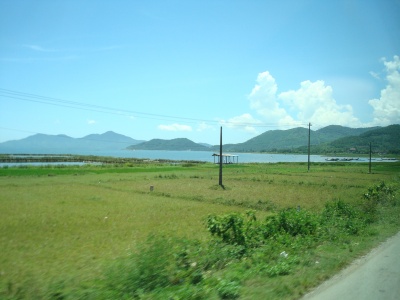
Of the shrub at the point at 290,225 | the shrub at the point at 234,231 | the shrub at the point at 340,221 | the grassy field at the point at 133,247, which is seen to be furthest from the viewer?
the shrub at the point at 340,221

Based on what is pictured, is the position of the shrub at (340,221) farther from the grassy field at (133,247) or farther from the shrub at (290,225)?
the shrub at (290,225)

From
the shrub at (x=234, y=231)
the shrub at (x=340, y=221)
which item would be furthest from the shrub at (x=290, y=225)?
the shrub at (x=234, y=231)

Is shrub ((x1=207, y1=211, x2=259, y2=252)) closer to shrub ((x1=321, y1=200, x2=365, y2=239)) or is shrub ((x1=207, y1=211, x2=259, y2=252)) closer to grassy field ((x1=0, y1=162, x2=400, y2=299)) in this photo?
grassy field ((x1=0, y1=162, x2=400, y2=299))

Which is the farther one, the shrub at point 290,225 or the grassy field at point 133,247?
the shrub at point 290,225

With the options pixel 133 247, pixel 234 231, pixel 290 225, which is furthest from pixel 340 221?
pixel 133 247

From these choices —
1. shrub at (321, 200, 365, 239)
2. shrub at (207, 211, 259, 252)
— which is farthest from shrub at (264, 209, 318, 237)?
shrub at (207, 211, 259, 252)

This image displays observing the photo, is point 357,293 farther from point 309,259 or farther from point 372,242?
point 372,242

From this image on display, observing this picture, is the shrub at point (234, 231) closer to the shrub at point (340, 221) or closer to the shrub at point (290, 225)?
the shrub at point (290, 225)

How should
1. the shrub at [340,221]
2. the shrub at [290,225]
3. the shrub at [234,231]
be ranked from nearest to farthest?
the shrub at [234,231], the shrub at [290,225], the shrub at [340,221]

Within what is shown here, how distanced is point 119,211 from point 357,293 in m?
14.7

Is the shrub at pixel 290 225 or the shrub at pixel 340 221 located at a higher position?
the shrub at pixel 290 225

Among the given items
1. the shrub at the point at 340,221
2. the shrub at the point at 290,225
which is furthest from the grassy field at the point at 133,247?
the shrub at the point at 290,225

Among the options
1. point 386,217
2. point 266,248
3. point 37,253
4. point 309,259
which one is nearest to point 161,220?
point 37,253

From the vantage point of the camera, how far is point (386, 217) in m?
12.8
